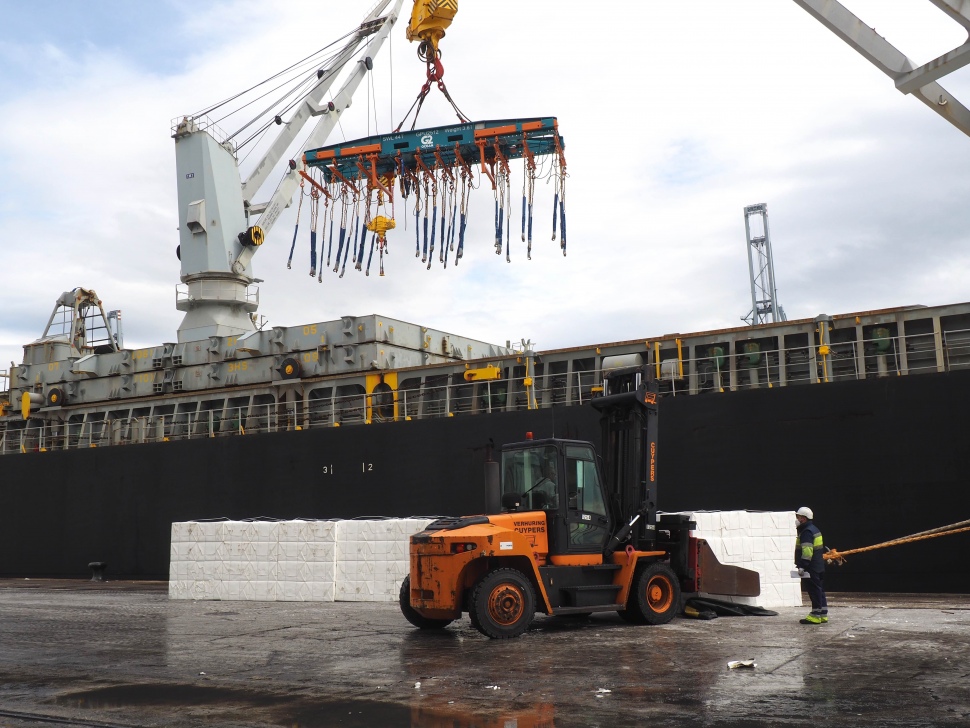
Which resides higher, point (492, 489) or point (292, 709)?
point (492, 489)

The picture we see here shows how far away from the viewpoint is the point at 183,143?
103 ft

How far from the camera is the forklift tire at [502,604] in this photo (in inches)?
404

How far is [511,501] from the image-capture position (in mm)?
11188

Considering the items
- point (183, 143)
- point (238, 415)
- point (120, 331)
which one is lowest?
point (238, 415)

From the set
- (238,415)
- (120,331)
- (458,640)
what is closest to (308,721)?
(458,640)

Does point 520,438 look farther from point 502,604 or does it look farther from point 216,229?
point 216,229

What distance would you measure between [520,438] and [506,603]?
970 centimetres

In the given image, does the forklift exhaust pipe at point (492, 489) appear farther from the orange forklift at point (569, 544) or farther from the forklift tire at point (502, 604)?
the forklift tire at point (502, 604)

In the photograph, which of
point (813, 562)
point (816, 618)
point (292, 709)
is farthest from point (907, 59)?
point (292, 709)

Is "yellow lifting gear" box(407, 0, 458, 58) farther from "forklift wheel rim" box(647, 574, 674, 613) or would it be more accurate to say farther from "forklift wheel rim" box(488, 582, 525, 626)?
"forklift wheel rim" box(488, 582, 525, 626)

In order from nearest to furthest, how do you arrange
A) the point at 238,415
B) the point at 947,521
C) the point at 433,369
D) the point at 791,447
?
the point at 947,521 < the point at 791,447 < the point at 433,369 < the point at 238,415

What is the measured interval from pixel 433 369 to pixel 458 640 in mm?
13574

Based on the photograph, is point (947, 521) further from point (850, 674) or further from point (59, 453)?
point (59, 453)

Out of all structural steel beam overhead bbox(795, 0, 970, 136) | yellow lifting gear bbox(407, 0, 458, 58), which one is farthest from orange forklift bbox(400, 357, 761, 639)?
yellow lifting gear bbox(407, 0, 458, 58)
